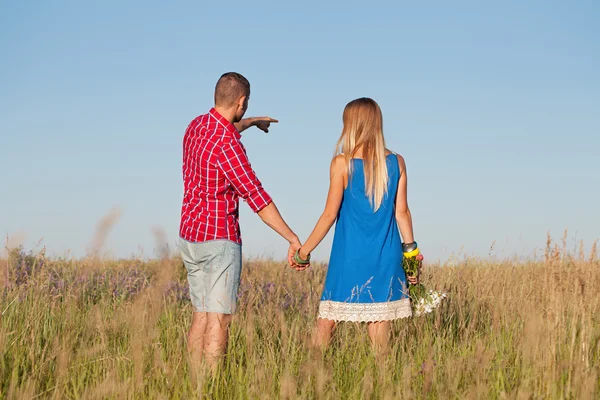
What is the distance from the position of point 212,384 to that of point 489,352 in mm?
1889

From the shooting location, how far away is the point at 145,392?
3951 mm

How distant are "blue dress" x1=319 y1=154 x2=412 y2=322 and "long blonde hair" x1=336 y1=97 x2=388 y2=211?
0.17 ft

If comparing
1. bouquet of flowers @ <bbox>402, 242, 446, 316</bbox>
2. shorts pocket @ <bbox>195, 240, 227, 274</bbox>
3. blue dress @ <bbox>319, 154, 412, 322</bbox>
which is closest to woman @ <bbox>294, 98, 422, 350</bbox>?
blue dress @ <bbox>319, 154, 412, 322</bbox>

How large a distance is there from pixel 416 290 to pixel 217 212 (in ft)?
5.95

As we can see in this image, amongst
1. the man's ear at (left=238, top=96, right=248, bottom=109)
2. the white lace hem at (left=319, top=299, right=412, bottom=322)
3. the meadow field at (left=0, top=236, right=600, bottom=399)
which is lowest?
the meadow field at (left=0, top=236, right=600, bottom=399)

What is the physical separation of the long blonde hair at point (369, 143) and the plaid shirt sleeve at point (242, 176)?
0.74m

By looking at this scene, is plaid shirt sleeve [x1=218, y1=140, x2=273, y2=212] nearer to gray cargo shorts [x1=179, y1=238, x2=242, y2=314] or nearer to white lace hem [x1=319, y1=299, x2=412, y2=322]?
gray cargo shorts [x1=179, y1=238, x2=242, y2=314]

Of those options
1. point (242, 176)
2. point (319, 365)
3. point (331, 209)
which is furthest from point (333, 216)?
point (319, 365)

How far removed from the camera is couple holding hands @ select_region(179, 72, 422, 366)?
15.5 feet

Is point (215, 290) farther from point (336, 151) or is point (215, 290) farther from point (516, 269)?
point (516, 269)

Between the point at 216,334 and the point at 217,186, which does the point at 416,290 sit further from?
the point at 217,186

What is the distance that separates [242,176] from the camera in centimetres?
473

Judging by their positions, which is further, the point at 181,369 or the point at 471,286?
the point at 471,286

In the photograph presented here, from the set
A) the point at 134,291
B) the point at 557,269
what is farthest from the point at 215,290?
the point at 134,291
